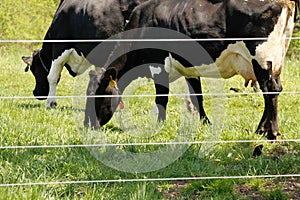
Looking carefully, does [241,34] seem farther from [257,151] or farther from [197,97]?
[197,97]

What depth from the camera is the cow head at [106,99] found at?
7258 millimetres

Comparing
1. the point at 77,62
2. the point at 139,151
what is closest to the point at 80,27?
the point at 77,62

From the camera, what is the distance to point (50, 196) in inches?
183

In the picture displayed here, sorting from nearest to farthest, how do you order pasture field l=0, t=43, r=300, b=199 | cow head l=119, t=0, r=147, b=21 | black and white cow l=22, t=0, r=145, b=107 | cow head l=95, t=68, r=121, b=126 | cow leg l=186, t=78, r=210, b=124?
pasture field l=0, t=43, r=300, b=199, cow head l=95, t=68, r=121, b=126, cow leg l=186, t=78, r=210, b=124, black and white cow l=22, t=0, r=145, b=107, cow head l=119, t=0, r=147, b=21

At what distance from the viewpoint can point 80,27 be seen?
32.4 ft

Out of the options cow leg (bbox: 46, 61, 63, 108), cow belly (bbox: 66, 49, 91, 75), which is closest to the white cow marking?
cow belly (bbox: 66, 49, 91, 75)

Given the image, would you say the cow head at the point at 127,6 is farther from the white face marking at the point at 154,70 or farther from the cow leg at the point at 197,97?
the white face marking at the point at 154,70

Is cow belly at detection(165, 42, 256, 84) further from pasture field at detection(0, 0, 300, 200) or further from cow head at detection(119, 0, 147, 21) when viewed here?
cow head at detection(119, 0, 147, 21)

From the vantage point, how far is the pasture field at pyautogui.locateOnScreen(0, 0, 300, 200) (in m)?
4.95

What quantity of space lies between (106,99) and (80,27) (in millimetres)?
2900

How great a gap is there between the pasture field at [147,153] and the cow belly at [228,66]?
610 millimetres

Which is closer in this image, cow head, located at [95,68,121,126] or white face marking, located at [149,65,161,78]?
cow head, located at [95,68,121,126]

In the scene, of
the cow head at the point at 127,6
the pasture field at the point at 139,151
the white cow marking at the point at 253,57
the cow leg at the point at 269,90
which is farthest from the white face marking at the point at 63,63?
the cow leg at the point at 269,90

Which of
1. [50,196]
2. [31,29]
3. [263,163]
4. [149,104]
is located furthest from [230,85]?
[31,29]
